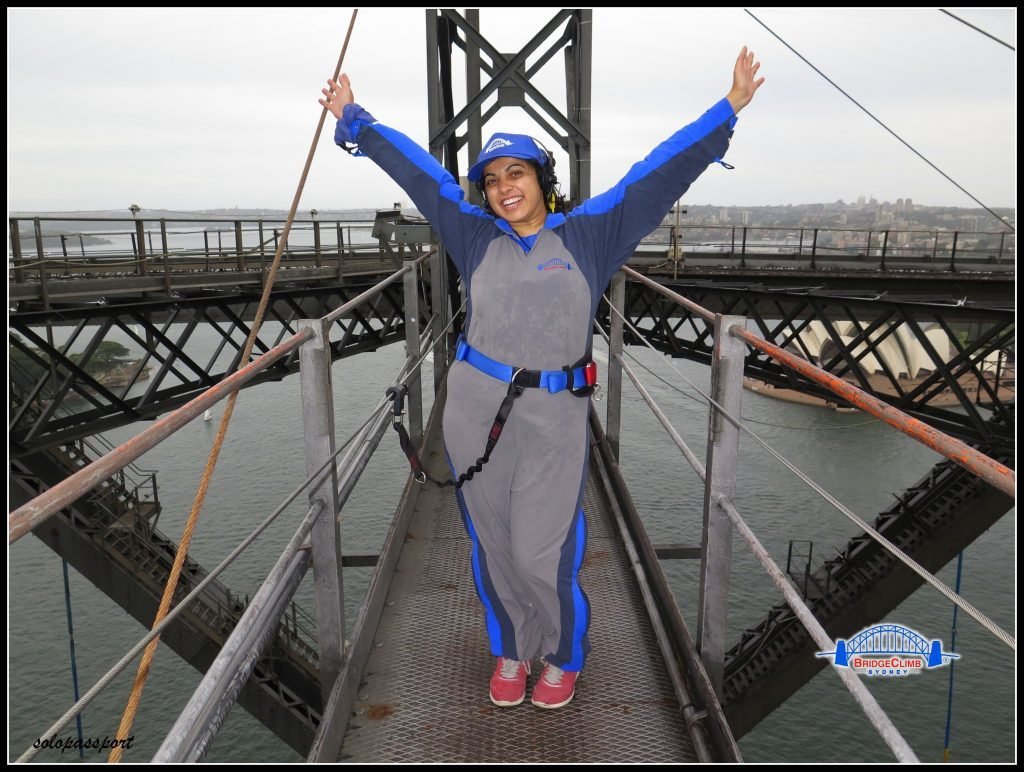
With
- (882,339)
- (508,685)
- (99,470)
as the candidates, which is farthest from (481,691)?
(882,339)

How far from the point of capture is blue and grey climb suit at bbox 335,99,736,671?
2.47 meters

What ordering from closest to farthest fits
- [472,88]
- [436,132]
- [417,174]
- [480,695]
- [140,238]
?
[417,174] < [480,695] < [436,132] < [472,88] < [140,238]

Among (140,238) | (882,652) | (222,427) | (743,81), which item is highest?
(743,81)

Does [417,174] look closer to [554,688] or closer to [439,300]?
[554,688]

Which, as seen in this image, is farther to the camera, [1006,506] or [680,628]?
[1006,506]

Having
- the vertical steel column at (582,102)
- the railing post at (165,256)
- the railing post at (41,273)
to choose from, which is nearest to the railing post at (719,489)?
the vertical steel column at (582,102)

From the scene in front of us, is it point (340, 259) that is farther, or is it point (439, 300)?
point (340, 259)

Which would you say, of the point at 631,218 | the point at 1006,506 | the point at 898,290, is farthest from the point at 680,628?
the point at 898,290

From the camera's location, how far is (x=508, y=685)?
9.17ft

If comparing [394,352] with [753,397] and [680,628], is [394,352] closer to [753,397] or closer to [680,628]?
[753,397]

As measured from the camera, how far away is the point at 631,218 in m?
2.45

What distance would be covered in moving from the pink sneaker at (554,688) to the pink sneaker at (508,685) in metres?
0.07

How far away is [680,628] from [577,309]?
1.58m

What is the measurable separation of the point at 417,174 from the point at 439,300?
11.4 feet
